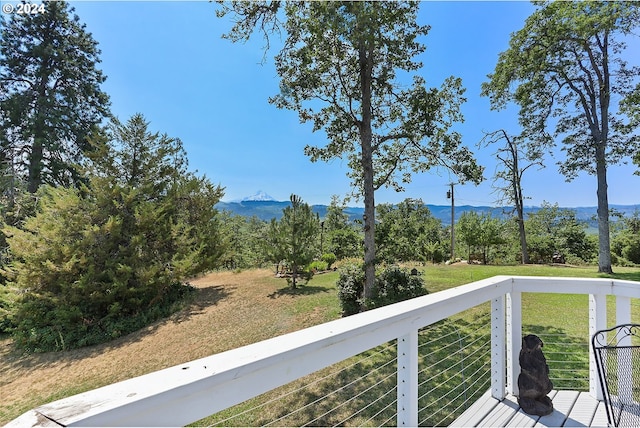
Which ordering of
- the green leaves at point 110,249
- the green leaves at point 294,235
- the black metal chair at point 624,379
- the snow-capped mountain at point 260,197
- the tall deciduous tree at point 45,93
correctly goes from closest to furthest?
the black metal chair at point 624,379
the green leaves at point 110,249
the green leaves at point 294,235
the tall deciduous tree at point 45,93
the snow-capped mountain at point 260,197

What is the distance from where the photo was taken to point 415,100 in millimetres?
5930

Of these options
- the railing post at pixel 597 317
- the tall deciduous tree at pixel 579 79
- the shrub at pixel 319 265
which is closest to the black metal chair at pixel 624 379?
the railing post at pixel 597 317

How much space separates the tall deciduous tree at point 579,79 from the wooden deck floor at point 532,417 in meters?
10.6

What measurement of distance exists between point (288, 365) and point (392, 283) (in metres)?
5.46

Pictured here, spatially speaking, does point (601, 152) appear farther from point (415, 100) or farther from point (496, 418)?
point (496, 418)

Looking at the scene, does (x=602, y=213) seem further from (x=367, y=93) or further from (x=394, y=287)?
(x=367, y=93)

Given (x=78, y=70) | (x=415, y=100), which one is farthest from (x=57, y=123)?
(x=415, y=100)

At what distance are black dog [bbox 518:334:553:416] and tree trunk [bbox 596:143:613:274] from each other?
428 inches

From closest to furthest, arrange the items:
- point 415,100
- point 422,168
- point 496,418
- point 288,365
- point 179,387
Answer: point 179,387
point 288,365
point 496,418
point 415,100
point 422,168

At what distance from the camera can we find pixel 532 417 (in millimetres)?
2061

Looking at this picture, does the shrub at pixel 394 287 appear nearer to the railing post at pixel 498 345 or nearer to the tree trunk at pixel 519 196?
the railing post at pixel 498 345

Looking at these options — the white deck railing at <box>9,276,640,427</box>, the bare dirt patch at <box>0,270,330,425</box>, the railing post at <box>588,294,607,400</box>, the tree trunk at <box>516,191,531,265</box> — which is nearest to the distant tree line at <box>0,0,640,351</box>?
the bare dirt patch at <box>0,270,330,425</box>

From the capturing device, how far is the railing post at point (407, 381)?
1297 mm

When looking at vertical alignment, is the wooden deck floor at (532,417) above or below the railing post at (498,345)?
below
